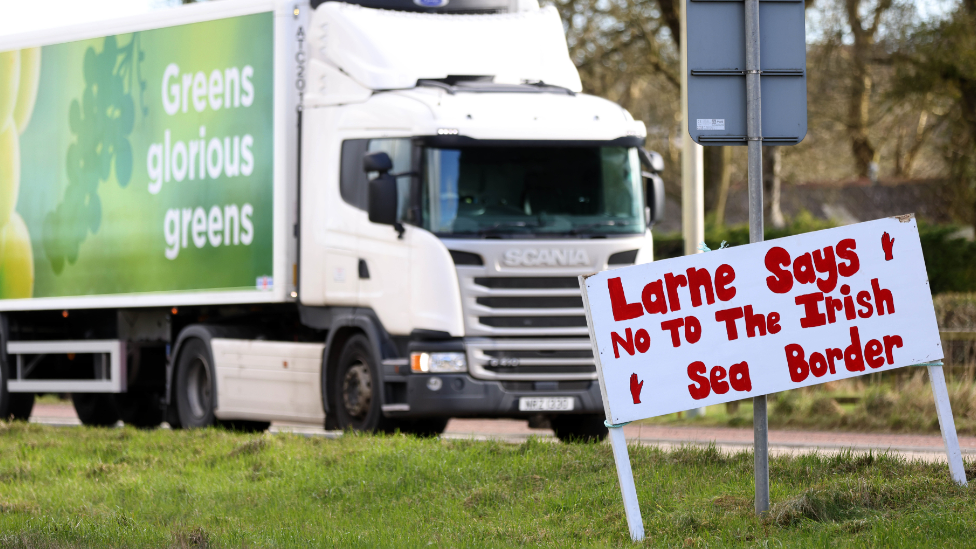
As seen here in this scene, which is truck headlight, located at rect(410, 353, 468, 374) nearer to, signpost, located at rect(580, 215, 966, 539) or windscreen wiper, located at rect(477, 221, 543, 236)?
windscreen wiper, located at rect(477, 221, 543, 236)

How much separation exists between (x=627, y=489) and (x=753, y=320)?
3.54 ft

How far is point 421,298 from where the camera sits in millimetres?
12133

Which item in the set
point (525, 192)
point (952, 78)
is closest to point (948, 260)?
point (952, 78)

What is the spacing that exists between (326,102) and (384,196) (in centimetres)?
149

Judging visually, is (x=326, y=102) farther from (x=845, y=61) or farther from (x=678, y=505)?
(x=845, y=61)

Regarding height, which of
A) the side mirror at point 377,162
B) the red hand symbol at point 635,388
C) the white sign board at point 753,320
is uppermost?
the side mirror at point 377,162

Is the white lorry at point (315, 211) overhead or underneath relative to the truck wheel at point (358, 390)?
overhead

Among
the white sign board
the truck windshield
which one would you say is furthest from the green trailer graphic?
the white sign board

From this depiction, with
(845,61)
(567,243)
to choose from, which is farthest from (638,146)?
(845,61)

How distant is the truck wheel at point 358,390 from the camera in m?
12.5

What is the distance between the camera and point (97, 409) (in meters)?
17.2

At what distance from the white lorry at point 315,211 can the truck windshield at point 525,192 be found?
19 mm

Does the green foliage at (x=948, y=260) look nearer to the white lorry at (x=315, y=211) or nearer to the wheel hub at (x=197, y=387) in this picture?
the white lorry at (x=315, y=211)

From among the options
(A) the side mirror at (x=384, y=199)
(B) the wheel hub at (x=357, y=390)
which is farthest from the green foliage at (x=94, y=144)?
(A) the side mirror at (x=384, y=199)
